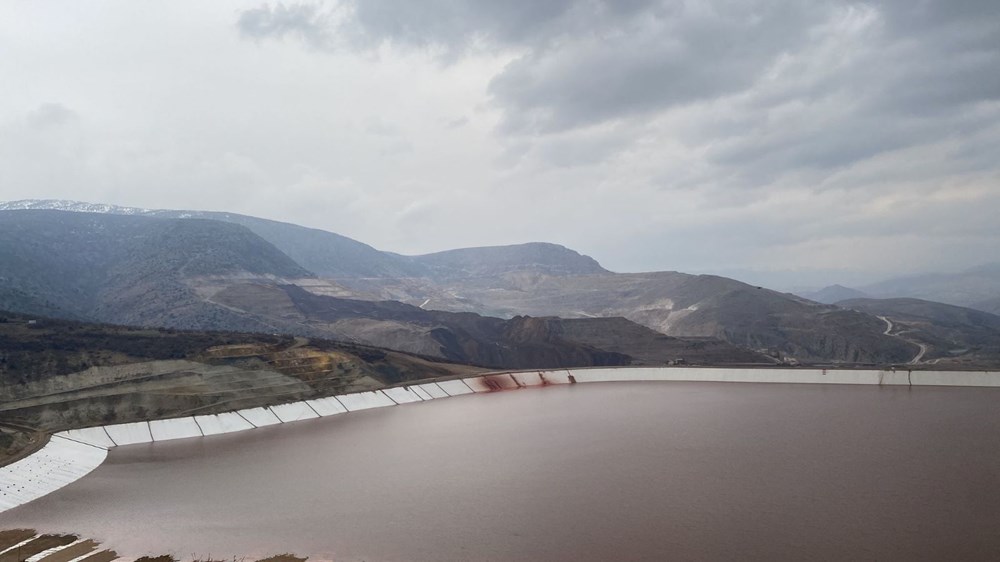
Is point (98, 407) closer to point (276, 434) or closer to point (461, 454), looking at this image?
point (276, 434)

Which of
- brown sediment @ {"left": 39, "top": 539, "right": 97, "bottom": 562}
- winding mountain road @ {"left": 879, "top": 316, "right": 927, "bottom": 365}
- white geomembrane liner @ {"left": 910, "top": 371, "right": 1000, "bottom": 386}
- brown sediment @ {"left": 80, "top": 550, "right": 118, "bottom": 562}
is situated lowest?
brown sediment @ {"left": 39, "top": 539, "right": 97, "bottom": 562}

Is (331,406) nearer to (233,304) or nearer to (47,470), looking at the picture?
(47,470)

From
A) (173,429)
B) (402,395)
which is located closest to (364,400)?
(402,395)

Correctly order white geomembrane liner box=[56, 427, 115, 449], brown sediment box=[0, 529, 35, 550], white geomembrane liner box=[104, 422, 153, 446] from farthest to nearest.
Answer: white geomembrane liner box=[104, 422, 153, 446] < white geomembrane liner box=[56, 427, 115, 449] < brown sediment box=[0, 529, 35, 550]

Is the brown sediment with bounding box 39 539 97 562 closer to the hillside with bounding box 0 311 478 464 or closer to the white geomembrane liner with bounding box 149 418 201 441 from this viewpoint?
the hillside with bounding box 0 311 478 464

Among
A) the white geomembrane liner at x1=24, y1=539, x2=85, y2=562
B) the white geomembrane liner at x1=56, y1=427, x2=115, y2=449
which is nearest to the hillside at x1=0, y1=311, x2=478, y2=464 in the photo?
the white geomembrane liner at x1=56, y1=427, x2=115, y2=449

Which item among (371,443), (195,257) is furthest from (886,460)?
(195,257)
